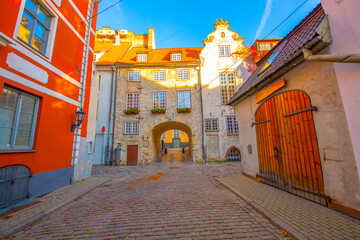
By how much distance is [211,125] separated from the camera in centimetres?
1539

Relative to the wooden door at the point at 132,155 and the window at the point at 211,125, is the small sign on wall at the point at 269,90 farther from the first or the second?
the wooden door at the point at 132,155

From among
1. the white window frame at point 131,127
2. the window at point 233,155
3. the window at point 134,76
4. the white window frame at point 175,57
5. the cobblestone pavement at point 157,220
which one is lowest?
the cobblestone pavement at point 157,220

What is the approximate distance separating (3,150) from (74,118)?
118 inches

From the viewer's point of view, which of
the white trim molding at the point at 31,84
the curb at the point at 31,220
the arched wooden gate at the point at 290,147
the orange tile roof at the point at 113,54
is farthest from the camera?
the orange tile roof at the point at 113,54

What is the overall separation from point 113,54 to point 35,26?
14.3 meters

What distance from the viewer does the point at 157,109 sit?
599 inches

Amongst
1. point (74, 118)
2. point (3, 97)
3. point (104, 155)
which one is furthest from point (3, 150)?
point (104, 155)

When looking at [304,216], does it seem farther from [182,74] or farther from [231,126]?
[182,74]

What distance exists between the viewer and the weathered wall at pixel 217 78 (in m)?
15.1

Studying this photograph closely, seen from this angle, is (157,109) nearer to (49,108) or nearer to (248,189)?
(49,108)

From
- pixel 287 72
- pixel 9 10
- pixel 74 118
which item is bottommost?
pixel 74 118

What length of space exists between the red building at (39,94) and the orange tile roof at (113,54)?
9.70 meters

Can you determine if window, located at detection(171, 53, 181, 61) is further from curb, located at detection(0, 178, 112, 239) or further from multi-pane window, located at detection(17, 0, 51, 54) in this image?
curb, located at detection(0, 178, 112, 239)

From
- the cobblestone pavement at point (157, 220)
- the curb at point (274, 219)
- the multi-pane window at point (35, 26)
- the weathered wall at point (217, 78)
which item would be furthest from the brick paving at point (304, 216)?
the weathered wall at point (217, 78)
